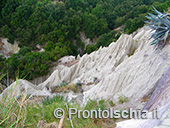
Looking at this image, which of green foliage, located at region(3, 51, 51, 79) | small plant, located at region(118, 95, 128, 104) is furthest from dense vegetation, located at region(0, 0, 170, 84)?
small plant, located at region(118, 95, 128, 104)

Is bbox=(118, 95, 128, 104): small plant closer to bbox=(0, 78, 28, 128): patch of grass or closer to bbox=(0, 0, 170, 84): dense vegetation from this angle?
bbox=(0, 78, 28, 128): patch of grass

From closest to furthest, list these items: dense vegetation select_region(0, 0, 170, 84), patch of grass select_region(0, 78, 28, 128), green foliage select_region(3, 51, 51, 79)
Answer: patch of grass select_region(0, 78, 28, 128)
green foliage select_region(3, 51, 51, 79)
dense vegetation select_region(0, 0, 170, 84)

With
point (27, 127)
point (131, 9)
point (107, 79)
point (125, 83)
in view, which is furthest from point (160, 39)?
point (131, 9)

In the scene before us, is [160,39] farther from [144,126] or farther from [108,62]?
[108,62]

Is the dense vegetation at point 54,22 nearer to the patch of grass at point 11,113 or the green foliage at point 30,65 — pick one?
the green foliage at point 30,65

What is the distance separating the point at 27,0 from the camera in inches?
1565

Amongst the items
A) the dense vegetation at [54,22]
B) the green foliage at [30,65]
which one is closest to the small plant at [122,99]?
the green foliage at [30,65]

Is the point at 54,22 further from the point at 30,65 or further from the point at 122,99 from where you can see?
the point at 122,99

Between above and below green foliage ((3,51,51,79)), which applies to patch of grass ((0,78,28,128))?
below

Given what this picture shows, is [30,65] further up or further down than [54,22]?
further down

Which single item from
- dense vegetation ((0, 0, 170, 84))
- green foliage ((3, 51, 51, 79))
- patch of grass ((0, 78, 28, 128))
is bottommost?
patch of grass ((0, 78, 28, 128))

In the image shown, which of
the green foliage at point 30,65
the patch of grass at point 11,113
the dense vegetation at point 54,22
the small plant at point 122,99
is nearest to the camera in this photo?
the patch of grass at point 11,113

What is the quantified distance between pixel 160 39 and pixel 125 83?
2.70 m

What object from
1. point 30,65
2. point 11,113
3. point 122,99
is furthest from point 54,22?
point 11,113
